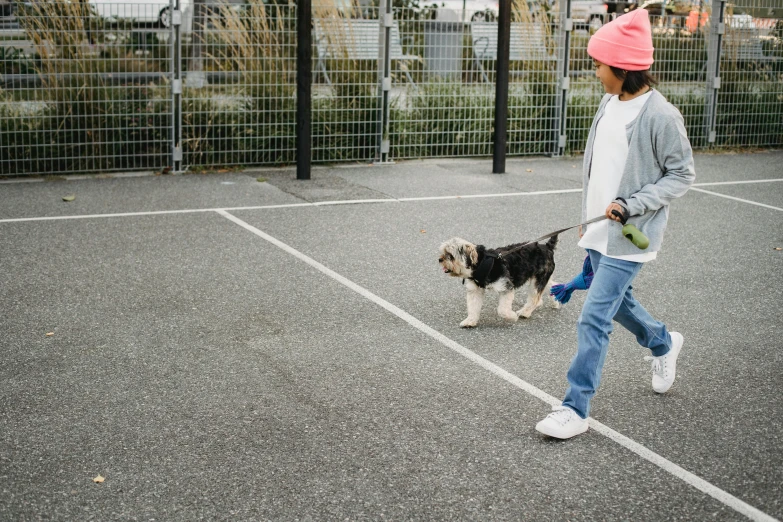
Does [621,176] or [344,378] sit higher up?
[621,176]

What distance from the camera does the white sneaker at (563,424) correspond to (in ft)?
14.7

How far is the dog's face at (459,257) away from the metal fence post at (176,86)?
6.69m

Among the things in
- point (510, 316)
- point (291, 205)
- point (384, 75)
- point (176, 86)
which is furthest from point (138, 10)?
A: point (510, 316)

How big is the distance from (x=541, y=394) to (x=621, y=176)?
130 cm

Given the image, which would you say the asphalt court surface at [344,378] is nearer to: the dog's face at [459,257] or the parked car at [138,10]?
the dog's face at [459,257]

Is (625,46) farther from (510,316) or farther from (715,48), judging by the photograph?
(715,48)

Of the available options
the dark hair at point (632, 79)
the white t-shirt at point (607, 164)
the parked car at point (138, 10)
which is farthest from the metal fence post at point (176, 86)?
the dark hair at point (632, 79)

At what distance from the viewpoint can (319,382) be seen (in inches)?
207

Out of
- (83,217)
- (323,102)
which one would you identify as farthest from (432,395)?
(323,102)

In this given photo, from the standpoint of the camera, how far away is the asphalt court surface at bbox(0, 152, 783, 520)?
4.01 m

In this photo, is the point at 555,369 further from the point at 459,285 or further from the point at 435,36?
the point at 435,36

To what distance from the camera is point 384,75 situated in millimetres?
12656

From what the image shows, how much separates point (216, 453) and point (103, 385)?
1.12 metres

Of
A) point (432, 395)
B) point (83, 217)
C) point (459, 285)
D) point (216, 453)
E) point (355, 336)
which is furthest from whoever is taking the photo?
point (83, 217)
